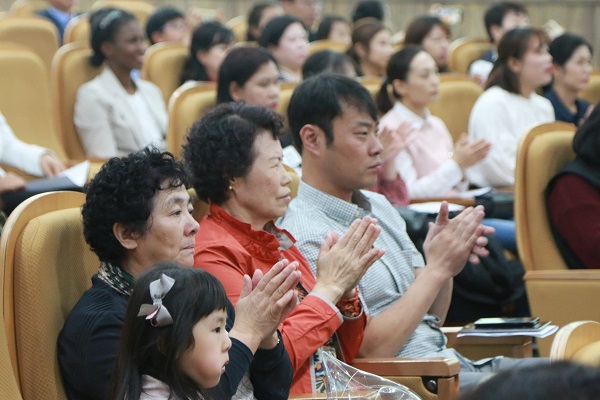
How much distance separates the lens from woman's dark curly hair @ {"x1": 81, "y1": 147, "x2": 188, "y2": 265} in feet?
5.97

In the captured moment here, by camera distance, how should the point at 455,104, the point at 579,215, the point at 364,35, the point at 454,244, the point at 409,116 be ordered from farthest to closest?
the point at 364,35
the point at 455,104
the point at 409,116
the point at 579,215
the point at 454,244

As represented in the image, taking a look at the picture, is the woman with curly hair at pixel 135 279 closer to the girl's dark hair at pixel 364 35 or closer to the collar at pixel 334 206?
the collar at pixel 334 206

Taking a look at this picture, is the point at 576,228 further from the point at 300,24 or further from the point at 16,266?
the point at 300,24

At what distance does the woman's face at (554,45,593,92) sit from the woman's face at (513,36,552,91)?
254 millimetres

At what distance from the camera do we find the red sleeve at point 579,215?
9.37 feet

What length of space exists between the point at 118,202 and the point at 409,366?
67 cm

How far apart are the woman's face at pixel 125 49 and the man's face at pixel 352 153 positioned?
218 centimetres

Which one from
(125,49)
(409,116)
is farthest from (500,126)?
(125,49)

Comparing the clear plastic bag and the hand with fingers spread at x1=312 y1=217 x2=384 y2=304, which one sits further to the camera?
the hand with fingers spread at x1=312 y1=217 x2=384 y2=304

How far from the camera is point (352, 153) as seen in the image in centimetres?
241

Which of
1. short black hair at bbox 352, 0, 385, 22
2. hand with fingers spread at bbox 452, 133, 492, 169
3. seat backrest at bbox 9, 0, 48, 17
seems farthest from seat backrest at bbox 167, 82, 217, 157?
short black hair at bbox 352, 0, 385, 22

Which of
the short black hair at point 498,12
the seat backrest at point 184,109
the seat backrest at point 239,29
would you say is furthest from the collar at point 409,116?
the seat backrest at point 239,29

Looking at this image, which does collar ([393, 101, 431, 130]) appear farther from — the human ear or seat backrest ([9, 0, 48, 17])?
seat backrest ([9, 0, 48, 17])

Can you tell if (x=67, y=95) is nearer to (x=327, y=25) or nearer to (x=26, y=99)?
(x=26, y=99)
